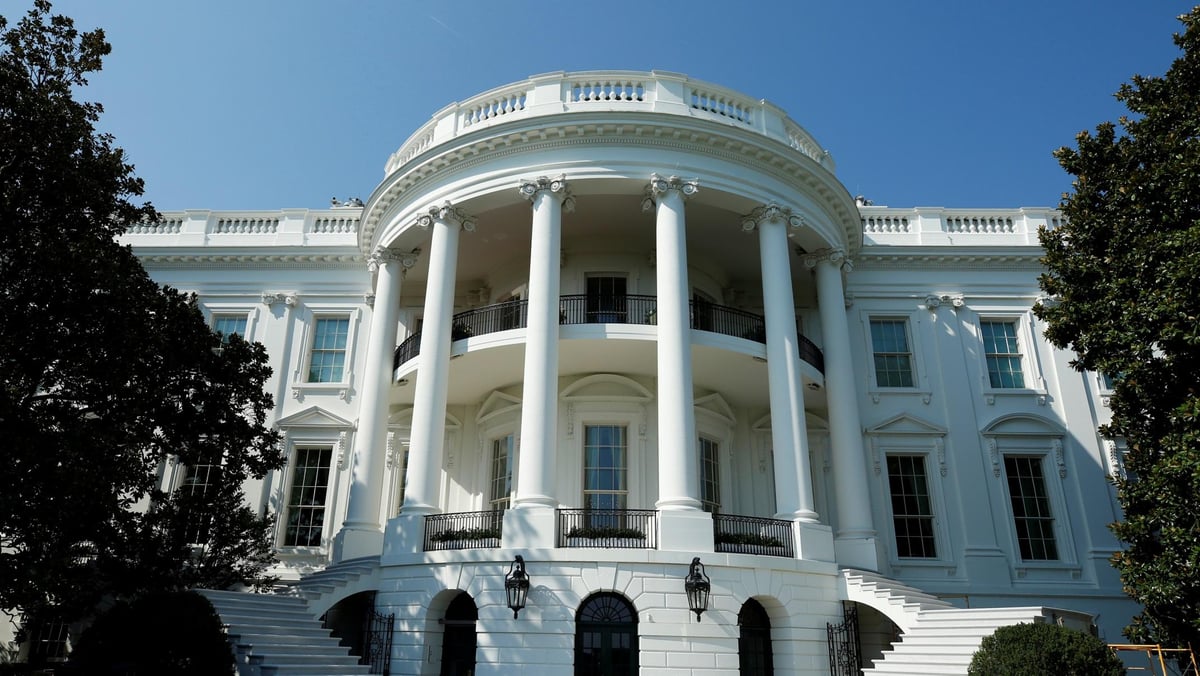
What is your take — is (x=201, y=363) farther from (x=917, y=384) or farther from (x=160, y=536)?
(x=917, y=384)

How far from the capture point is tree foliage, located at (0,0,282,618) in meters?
10.0

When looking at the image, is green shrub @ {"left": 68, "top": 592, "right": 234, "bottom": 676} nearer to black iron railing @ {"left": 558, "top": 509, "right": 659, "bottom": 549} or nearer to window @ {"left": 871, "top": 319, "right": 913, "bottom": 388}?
black iron railing @ {"left": 558, "top": 509, "right": 659, "bottom": 549}

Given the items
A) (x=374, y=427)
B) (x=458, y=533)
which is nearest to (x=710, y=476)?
(x=458, y=533)

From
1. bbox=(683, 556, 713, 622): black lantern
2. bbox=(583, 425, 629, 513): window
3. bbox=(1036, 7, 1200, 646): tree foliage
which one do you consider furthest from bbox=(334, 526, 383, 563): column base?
bbox=(1036, 7, 1200, 646): tree foliage

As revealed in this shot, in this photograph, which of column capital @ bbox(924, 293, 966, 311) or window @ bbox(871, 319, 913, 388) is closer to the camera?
window @ bbox(871, 319, 913, 388)

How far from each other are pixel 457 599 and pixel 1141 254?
13062 mm

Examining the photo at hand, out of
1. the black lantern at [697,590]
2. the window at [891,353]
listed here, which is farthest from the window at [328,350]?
the window at [891,353]

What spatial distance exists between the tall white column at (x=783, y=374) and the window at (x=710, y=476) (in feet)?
7.94

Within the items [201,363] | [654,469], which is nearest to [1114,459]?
[654,469]

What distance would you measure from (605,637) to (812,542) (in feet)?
14.4

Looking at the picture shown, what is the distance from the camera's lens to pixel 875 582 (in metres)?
14.5

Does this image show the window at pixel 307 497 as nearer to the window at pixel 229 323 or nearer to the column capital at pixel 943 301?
the window at pixel 229 323

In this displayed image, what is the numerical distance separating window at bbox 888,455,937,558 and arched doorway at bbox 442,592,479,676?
36.0 feet

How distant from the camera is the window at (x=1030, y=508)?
19.4m
